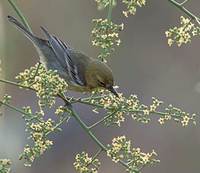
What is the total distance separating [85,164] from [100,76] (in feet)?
3.84

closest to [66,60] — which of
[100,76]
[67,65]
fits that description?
[67,65]

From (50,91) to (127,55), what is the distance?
727 centimetres

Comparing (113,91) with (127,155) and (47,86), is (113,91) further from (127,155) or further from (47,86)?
(47,86)

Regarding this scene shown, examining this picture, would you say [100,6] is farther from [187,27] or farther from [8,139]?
[8,139]

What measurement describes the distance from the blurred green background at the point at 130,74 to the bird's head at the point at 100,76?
332 centimetres

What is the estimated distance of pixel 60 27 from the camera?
9.34m

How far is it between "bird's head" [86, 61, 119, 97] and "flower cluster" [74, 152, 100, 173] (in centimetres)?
67

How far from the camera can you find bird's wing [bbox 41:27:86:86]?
386 cm

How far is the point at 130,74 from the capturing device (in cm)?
952

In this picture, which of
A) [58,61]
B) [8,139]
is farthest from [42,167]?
[58,61]

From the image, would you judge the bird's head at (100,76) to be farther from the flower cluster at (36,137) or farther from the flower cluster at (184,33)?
the flower cluster at (36,137)

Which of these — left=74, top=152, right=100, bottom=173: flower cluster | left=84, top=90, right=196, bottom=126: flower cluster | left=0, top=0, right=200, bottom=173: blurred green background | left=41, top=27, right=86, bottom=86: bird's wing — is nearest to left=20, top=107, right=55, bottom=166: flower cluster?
left=74, top=152, right=100, bottom=173: flower cluster

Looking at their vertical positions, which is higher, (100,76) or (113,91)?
(100,76)

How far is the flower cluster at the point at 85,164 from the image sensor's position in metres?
2.54
